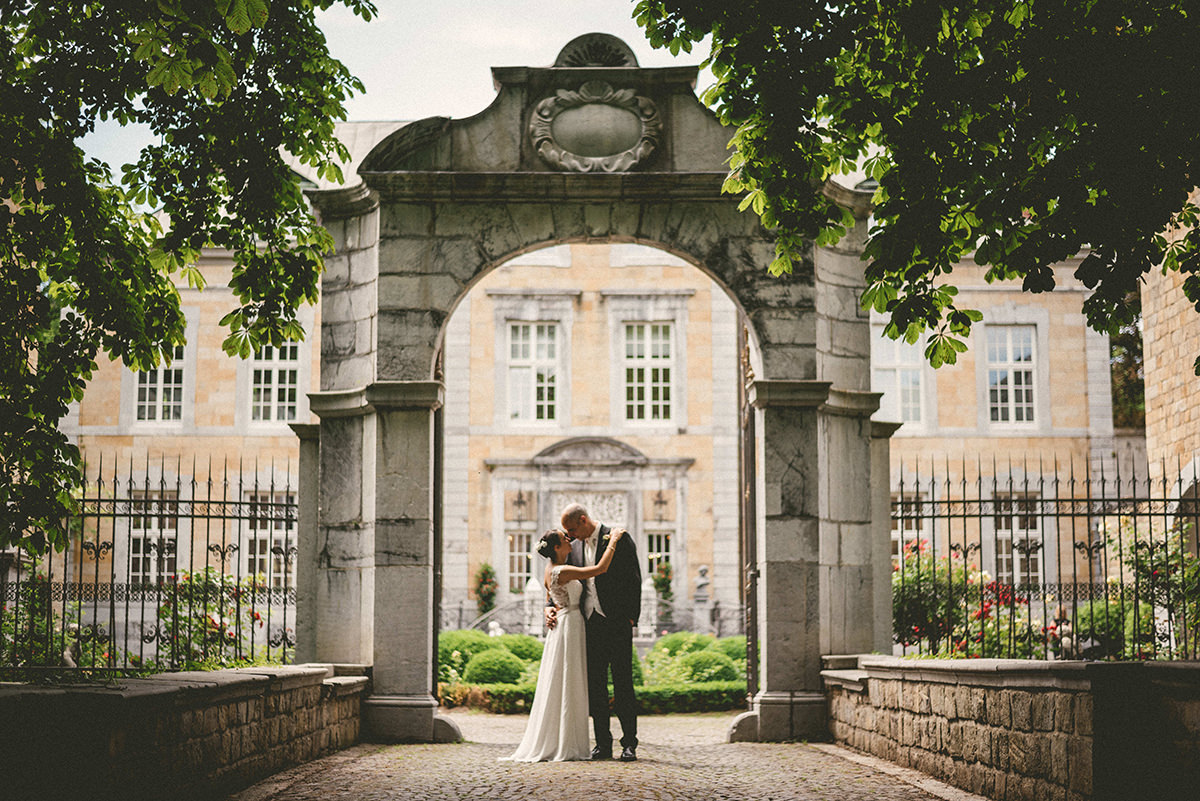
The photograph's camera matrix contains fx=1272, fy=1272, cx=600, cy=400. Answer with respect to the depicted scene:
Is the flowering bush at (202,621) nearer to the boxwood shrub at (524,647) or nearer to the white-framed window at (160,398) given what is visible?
the boxwood shrub at (524,647)

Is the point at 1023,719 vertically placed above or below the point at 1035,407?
below

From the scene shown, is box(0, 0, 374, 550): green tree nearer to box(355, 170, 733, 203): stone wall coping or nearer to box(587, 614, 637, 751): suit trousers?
box(355, 170, 733, 203): stone wall coping

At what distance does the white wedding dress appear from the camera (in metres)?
8.40

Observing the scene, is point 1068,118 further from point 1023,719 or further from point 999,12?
point 1023,719

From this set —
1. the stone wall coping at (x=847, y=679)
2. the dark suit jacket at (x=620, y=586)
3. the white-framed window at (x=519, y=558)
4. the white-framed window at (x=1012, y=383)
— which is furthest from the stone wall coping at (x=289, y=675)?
the white-framed window at (x=1012, y=383)

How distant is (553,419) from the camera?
27156 millimetres

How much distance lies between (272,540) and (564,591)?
9.64 m

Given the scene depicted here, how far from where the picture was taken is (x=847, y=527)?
10031 millimetres

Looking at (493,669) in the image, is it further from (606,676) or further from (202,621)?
(606,676)

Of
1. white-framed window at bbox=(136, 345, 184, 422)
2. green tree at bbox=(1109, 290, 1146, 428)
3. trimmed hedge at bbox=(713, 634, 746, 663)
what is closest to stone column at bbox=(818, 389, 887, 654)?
trimmed hedge at bbox=(713, 634, 746, 663)

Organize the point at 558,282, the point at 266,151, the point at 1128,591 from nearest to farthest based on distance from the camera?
the point at 266,151 < the point at 1128,591 < the point at 558,282

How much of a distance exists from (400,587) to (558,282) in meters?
18.4

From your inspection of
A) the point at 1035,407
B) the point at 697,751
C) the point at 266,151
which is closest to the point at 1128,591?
the point at 697,751

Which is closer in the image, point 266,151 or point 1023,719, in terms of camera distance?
point 1023,719
